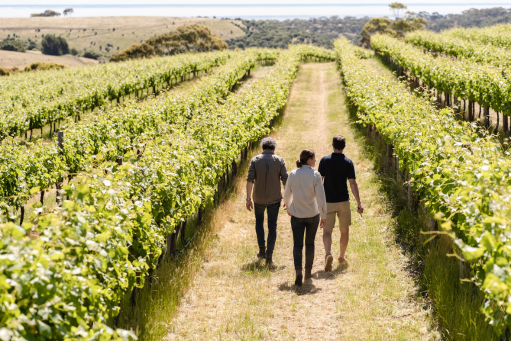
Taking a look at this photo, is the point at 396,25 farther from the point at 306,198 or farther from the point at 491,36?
the point at 306,198

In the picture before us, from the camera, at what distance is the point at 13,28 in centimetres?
17862

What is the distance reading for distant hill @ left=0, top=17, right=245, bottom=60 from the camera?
161875mm

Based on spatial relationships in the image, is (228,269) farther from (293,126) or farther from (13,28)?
(13,28)

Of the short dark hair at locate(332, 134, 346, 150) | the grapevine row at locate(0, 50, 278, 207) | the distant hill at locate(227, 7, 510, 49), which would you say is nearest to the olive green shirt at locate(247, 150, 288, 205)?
the short dark hair at locate(332, 134, 346, 150)

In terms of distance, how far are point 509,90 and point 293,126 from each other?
28.0 ft

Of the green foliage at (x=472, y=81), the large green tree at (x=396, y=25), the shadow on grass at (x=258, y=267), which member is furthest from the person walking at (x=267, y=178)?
the large green tree at (x=396, y=25)

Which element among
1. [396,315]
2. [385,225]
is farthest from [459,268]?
[385,225]

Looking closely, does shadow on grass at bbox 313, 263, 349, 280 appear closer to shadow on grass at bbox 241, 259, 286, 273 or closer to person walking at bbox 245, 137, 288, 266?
shadow on grass at bbox 241, 259, 286, 273

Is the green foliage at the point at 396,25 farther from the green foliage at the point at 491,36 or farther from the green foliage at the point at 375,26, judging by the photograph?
the green foliage at the point at 491,36

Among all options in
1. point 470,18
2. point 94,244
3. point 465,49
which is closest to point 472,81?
point 465,49

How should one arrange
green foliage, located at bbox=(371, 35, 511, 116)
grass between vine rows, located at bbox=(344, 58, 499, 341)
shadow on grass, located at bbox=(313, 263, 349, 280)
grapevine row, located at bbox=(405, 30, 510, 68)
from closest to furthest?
grass between vine rows, located at bbox=(344, 58, 499, 341) → shadow on grass, located at bbox=(313, 263, 349, 280) → green foliage, located at bbox=(371, 35, 511, 116) → grapevine row, located at bbox=(405, 30, 510, 68)

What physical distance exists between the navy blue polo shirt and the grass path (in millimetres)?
1256

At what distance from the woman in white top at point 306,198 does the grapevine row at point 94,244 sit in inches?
70.2

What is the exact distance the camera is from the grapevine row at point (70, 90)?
70.6 feet
